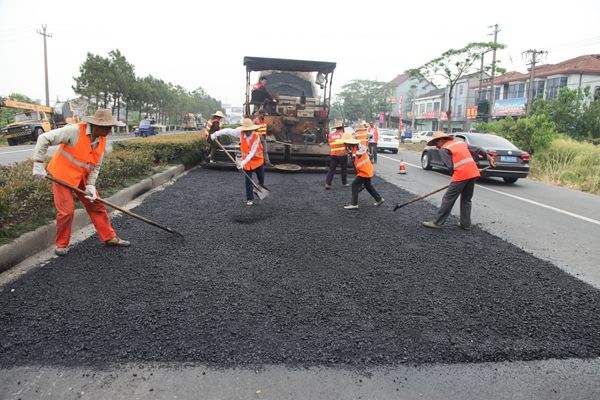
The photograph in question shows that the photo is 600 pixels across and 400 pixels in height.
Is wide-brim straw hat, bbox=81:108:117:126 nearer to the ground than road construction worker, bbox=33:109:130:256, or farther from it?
farther from it

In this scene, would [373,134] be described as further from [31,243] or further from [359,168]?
[31,243]

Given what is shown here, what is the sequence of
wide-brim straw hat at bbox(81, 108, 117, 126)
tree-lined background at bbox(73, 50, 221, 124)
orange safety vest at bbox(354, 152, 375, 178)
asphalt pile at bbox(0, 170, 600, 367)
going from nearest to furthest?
asphalt pile at bbox(0, 170, 600, 367)
wide-brim straw hat at bbox(81, 108, 117, 126)
orange safety vest at bbox(354, 152, 375, 178)
tree-lined background at bbox(73, 50, 221, 124)

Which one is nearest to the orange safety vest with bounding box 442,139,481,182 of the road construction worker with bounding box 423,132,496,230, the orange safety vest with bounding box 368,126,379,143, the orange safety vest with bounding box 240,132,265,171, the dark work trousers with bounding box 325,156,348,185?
the road construction worker with bounding box 423,132,496,230

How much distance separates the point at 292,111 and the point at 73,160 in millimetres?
8300

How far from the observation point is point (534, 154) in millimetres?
15625

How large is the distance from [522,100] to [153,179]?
3728 cm

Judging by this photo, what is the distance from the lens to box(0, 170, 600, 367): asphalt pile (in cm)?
275

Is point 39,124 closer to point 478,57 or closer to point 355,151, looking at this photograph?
point 355,151

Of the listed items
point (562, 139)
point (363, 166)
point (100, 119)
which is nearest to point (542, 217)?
point (363, 166)

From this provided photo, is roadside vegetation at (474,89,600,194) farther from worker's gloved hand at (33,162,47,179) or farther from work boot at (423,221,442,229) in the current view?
worker's gloved hand at (33,162,47,179)

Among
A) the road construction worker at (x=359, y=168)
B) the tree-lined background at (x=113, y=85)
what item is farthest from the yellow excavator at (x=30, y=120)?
the road construction worker at (x=359, y=168)

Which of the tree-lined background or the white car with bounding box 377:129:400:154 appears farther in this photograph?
the tree-lined background

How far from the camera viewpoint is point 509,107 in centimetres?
3900

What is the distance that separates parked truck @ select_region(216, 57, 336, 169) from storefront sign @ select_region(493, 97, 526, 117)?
99.1 ft
